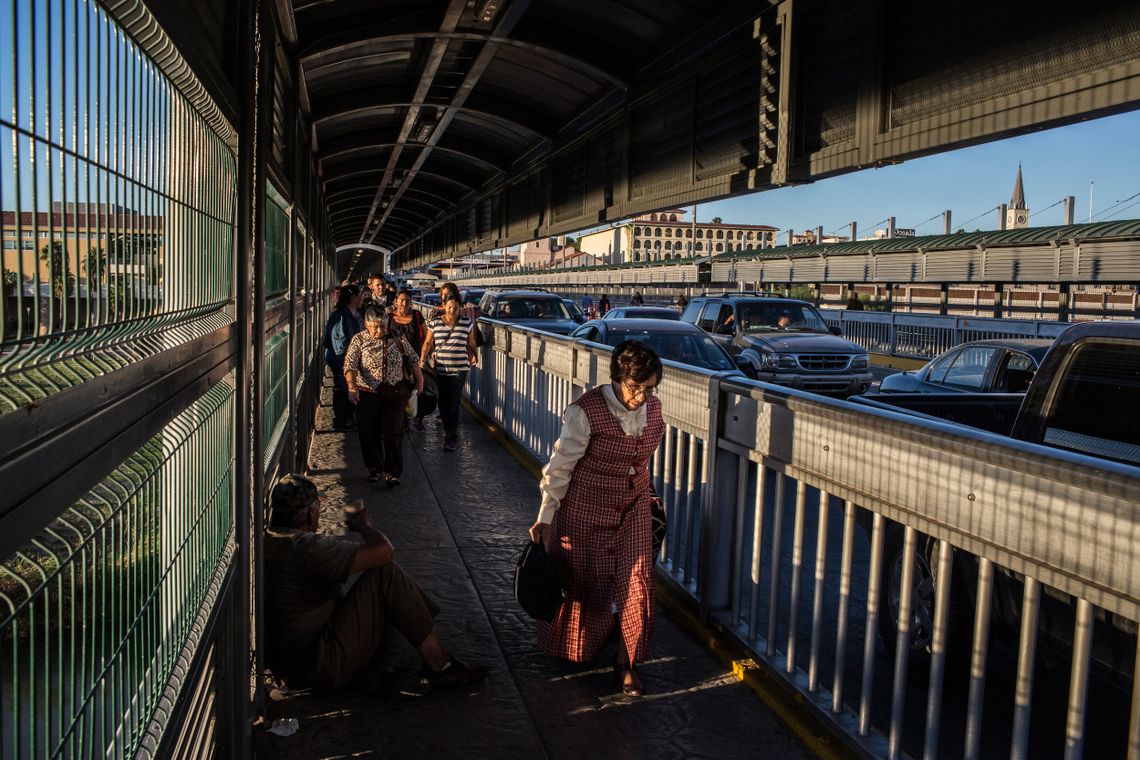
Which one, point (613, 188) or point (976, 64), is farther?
point (613, 188)

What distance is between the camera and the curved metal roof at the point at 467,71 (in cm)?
816

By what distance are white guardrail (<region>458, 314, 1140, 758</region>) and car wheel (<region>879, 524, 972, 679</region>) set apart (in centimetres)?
1

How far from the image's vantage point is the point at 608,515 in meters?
5.02

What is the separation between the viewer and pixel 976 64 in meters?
5.53

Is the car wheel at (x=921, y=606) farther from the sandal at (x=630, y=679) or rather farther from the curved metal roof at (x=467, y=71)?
the curved metal roof at (x=467, y=71)

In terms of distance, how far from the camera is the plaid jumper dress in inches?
195

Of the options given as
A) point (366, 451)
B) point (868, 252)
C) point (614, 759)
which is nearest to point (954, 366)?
point (366, 451)

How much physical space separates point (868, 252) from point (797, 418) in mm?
31757

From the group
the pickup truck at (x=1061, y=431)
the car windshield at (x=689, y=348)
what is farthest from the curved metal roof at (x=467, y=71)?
the pickup truck at (x=1061, y=431)

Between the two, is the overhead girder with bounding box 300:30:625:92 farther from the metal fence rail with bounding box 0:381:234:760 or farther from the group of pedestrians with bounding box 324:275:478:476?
the metal fence rail with bounding box 0:381:234:760

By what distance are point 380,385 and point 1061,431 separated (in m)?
6.13

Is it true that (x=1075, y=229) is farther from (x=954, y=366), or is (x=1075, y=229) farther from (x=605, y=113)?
(x=605, y=113)

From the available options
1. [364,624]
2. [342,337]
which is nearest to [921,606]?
[364,624]

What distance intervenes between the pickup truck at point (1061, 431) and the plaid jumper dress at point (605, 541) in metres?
1.34
